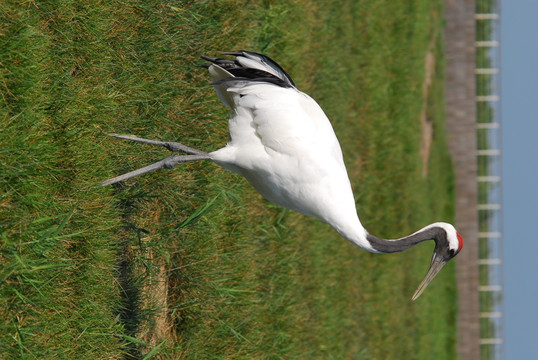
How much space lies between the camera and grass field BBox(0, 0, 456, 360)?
157 inches

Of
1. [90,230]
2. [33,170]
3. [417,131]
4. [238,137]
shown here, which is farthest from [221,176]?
[417,131]

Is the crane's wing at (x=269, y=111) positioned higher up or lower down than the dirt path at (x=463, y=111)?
higher up

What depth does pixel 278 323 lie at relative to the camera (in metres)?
6.54

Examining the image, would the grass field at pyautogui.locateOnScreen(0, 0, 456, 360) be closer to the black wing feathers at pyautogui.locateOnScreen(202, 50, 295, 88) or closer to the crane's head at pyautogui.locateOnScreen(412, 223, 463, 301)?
the black wing feathers at pyautogui.locateOnScreen(202, 50, 295, 88)

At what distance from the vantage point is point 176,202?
5238mm

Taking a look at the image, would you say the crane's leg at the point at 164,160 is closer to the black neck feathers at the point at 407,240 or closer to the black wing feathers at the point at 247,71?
the black wing feathers at the point at 247,71

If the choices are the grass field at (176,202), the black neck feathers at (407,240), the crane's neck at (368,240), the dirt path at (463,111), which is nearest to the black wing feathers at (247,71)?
the grass field at (176,202)

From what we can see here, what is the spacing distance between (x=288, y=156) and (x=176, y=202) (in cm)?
120

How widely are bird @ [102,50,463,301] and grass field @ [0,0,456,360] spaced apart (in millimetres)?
388


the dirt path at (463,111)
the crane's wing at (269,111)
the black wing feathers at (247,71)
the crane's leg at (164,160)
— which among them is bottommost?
the dirt path at (463,111)

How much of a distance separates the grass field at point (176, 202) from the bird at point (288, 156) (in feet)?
1.27

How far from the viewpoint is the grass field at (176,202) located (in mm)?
3977

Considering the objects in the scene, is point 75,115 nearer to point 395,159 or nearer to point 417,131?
point 395,159

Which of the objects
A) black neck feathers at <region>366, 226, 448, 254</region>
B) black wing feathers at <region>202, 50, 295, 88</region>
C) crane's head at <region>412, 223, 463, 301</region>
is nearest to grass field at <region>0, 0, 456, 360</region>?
black wing feathers at <region>202, 50, 295, 88</region>
